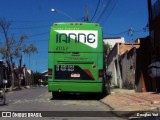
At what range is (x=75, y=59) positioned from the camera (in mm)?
23453

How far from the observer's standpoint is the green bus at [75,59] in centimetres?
2330

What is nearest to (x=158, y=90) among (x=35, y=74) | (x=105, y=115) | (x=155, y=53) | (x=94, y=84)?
(x=155, y=53)

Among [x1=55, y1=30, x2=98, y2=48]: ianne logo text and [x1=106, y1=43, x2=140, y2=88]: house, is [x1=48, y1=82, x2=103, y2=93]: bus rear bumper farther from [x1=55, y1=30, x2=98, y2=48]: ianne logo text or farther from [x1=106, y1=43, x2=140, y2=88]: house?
[x1=106, y1=43, x2=140, y2=88]: house

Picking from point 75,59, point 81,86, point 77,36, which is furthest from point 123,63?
point 81,86

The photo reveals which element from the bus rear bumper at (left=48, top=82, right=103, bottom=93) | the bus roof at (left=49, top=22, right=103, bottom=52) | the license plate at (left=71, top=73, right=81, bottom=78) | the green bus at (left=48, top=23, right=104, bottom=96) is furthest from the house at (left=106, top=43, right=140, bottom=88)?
the license plate at (left=71, top=73, right=81, bottom=78)

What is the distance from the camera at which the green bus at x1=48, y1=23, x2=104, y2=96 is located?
2330 cm

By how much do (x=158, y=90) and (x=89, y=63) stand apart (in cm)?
535

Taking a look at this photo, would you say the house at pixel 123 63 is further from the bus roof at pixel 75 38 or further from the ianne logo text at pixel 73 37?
the ianne logo text at pixel 73 37

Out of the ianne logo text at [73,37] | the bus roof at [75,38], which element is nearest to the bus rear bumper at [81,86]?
the bus roof at [75,38]

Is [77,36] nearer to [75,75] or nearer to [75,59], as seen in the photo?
[75,59]

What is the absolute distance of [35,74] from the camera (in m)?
143

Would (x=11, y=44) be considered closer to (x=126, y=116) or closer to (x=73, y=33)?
(x=73, y=33)

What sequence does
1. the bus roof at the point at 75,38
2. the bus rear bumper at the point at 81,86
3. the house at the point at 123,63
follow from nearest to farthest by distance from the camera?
the bus rear bumper at the point at 81,86 < the bus roof at the point at 75,38 < the house at the point at 123,63

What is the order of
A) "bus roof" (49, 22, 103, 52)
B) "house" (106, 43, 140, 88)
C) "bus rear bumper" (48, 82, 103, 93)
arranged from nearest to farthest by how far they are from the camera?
"bus rear bumper" (48, 82, 103, 93) < "bus roof" (49, 22, 103, 52) < "house" (106, 43, 140, 88)
